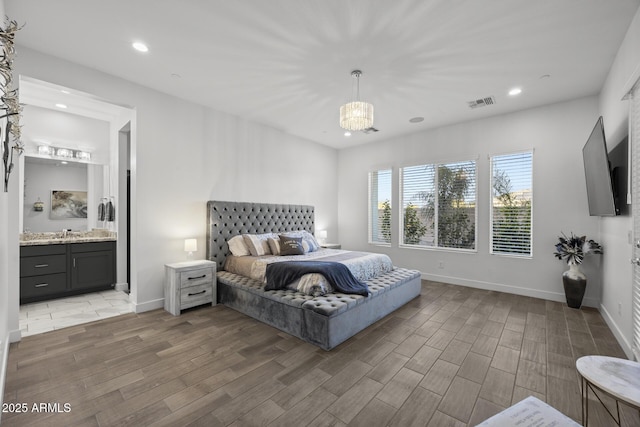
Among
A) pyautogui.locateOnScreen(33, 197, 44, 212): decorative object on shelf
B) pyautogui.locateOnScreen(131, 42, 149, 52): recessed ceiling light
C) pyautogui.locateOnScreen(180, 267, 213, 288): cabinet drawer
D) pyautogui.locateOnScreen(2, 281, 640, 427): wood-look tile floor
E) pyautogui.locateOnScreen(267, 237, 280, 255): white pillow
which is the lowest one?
pyautogui.locateOnScreen(2, 281, 640, 427): wood-look tile floor

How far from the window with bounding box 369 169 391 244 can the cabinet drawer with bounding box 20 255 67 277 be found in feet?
18.4

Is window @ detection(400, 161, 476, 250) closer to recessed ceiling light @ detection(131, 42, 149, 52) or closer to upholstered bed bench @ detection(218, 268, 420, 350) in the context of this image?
upholstered bed bench @ detection(218, 268, 420, 350)

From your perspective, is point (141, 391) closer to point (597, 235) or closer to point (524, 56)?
point (524, 56)

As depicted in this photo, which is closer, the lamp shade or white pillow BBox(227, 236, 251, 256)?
the lamp shade

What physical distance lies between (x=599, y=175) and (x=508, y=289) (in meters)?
2.33

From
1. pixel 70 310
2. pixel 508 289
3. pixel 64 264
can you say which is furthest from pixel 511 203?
pixel 64 264

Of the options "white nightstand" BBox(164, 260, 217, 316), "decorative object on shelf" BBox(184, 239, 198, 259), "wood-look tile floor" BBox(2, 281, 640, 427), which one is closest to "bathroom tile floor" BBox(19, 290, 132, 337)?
"wood-look tile floor" BBox(2, 281, 640, 427)

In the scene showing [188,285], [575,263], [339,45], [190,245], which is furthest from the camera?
[190,245]

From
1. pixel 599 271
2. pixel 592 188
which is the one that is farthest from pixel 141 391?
pixel 599 271

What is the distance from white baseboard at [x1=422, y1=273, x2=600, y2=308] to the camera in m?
3.94

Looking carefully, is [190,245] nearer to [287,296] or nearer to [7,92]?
[287,296]

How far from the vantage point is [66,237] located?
4.47 metres

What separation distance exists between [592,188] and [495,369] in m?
2.59

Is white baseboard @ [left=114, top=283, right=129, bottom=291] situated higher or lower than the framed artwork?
lower
